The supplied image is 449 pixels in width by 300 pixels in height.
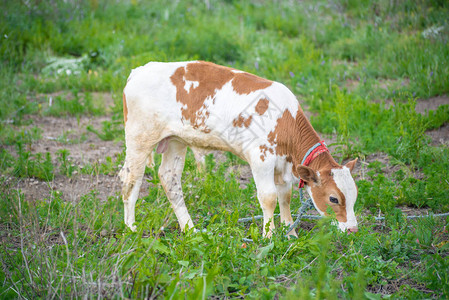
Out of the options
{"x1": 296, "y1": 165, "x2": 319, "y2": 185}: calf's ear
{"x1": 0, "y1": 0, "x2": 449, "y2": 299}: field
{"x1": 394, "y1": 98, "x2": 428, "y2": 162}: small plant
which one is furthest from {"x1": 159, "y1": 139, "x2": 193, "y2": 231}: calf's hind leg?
{"x1": 394, "y1": 98, "x2": 428, "y2": 162}: small plant

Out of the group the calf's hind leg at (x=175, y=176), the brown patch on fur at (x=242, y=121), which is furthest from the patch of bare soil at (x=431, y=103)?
the calf's hind leg at (x=175, y=176)

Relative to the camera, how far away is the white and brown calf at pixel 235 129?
157 inches

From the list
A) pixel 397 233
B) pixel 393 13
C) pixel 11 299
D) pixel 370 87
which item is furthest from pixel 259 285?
pixel 393 13

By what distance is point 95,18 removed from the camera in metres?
10.9

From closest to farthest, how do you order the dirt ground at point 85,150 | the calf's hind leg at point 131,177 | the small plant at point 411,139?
the calf's hind leg at point 131,177
the dirt ground at point 85,150
the small plant at point 411,139

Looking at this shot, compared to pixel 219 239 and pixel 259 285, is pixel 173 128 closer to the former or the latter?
pixel 219 239

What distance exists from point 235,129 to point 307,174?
2.50ft

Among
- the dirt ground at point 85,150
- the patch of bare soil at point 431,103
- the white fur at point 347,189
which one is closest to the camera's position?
the white fur at point 347,189

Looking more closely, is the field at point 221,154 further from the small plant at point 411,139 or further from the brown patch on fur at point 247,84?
the brown patch on fur at point 247,84

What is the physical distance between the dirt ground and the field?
33 mm

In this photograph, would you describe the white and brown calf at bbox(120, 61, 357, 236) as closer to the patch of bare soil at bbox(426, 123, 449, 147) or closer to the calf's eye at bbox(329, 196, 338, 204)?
the calf's eye at bbox(329, 196, 338, 204)

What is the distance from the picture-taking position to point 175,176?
15.6 ft

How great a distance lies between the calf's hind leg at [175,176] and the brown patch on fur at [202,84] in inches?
22.9

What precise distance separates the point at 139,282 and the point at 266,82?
217 cm
